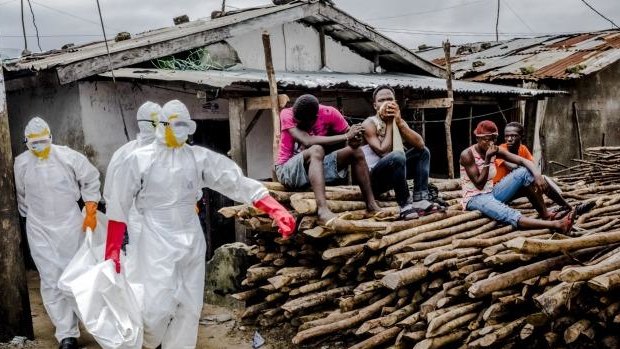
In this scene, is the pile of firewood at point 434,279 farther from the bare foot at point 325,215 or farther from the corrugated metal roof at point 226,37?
the corrugated metal roof at point 226,37

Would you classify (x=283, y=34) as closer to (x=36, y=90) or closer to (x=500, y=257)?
A: (x=36, y=90)

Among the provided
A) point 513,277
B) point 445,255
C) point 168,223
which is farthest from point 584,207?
point 168,223

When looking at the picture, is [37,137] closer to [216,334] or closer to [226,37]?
[216,334]

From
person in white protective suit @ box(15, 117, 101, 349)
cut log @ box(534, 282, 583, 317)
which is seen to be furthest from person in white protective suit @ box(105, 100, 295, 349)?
cut log @ box(534, 282, 583, 317)

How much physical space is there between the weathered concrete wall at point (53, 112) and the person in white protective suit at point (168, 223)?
3425mm

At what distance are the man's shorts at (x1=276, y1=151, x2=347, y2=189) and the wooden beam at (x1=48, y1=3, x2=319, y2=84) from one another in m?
2.95

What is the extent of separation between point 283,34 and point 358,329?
256 inches

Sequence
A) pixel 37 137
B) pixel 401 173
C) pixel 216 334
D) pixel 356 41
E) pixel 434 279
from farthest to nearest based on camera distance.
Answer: pixel 356 41 < pixel 216 334 < pixel 37 137 < pixel 401 173 < pixel 434 279

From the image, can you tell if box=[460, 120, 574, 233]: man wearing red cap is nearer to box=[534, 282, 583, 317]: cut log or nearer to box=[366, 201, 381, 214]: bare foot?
box=[366, 201, 381, 214]: bare foot

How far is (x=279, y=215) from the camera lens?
4.73 m

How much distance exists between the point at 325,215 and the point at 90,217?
7.99 feet

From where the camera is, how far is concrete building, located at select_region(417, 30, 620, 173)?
13312mm

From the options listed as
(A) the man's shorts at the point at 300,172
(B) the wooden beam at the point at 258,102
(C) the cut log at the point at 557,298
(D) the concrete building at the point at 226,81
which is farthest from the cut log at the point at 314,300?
(B) the wooden beam at the point at 258,102

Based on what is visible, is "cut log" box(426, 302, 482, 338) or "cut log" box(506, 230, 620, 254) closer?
"cut log" box(506, 230, 620, 254)
